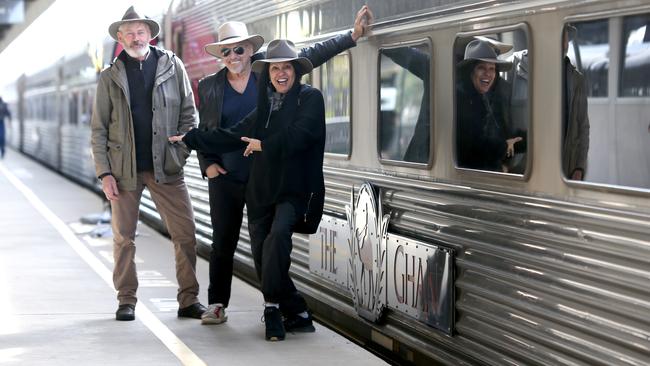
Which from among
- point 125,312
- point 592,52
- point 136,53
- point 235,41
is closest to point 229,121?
point 235,41

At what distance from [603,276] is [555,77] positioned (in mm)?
873

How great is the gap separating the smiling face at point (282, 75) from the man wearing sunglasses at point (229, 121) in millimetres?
317

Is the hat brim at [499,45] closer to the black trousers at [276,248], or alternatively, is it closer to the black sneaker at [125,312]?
the black trousers at [276,248]

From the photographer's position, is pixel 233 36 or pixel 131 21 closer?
pixel 233 36

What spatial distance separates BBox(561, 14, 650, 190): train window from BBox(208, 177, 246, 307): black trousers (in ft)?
9.32

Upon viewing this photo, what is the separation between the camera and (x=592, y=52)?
4793 mm

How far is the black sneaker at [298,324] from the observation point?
7266 millimetres

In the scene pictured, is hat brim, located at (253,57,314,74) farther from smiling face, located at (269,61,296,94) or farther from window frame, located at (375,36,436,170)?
window frame, located at (375,36,436,170)

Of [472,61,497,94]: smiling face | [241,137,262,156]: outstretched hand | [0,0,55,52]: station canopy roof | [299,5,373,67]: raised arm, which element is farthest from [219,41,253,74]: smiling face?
[0,0,55,52]: station canopy roof

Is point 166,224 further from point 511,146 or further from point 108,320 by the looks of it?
point 511,146

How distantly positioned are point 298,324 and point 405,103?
1.50 metres

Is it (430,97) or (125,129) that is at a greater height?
(430,97)

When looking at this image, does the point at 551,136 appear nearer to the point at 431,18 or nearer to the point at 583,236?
the point at 583,236

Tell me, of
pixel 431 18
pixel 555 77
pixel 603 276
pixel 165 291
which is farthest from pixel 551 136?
A: pixel 165 291
